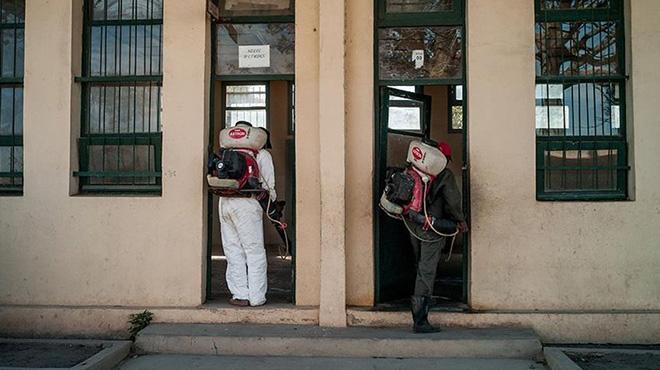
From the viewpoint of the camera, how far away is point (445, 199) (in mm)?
5523

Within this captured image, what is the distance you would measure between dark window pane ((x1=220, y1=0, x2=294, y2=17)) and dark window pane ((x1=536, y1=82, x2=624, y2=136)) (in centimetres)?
278

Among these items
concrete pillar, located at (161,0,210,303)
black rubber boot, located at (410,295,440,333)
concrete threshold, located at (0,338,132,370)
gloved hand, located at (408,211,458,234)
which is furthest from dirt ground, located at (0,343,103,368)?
gloved hand, located at (408,211,458,234)

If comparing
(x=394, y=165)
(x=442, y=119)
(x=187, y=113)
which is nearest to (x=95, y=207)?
(x=187, y=113)

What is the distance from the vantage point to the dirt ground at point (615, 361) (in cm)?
494

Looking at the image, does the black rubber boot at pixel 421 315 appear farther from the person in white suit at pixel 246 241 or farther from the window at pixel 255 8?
the window at pixel 255 8

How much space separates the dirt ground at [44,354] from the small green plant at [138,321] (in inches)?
14.5

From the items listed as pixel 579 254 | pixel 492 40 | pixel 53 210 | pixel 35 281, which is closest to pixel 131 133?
pixel 53 210

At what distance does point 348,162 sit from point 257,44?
1.62m

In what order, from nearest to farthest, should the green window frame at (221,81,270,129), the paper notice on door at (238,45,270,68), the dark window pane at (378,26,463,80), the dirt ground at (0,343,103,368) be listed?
the dirt ground at (0,343,103,368)
the dark window pane at (378,26,463,80)
the paper notice on door at (238,45,270,68)
the green window frame at (221,81,270,129)

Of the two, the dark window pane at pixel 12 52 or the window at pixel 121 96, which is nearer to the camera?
the window at pixel 121 96

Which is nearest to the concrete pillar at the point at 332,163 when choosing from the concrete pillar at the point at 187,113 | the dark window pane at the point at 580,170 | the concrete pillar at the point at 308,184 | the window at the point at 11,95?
the concrete pillar at the point at 308,184

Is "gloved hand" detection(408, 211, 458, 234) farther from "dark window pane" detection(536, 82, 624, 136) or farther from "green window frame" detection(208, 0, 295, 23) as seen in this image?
"green window frame" detection(208, 0, 295, 23)

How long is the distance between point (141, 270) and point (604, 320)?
4614mm

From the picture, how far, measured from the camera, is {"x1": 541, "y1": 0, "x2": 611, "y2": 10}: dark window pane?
5.97 metres
